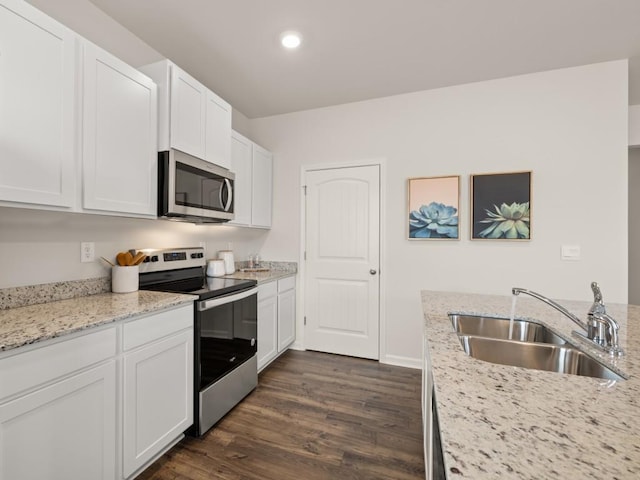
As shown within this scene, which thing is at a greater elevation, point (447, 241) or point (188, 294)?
point (447, 241)

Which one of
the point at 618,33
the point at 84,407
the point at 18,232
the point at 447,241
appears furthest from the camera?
the point at 447,241

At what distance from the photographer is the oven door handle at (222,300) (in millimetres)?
1822

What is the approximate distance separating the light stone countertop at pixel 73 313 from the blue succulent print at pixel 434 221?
6.80 ft

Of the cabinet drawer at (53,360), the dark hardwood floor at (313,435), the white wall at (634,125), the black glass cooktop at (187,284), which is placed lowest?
the dark hardwood floor at (313,435)

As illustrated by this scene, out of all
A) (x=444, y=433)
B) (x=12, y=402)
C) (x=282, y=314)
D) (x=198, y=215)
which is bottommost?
(x=282, y=314)

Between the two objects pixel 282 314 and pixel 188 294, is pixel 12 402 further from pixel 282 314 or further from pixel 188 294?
pixel 282 314

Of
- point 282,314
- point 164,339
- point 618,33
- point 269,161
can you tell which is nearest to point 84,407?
point 164,339

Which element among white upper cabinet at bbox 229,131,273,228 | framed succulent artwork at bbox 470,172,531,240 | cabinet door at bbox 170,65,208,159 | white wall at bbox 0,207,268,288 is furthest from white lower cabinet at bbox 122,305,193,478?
framed succulent artwork at bbox 470,172,531,240

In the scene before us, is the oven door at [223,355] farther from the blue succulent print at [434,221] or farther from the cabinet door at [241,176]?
the blue succulent print at [434,221]

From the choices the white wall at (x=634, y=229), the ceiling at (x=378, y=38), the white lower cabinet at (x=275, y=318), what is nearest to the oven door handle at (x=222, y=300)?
the white lower cabinet at (x=275, y=318)

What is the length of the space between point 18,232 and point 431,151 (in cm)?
305

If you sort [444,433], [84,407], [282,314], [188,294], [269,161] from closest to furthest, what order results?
[444,433]
[84,407]
[188,294]
[282,314]
[269,161]

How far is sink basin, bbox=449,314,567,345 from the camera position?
1480 mm

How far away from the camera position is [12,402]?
3.34ft
